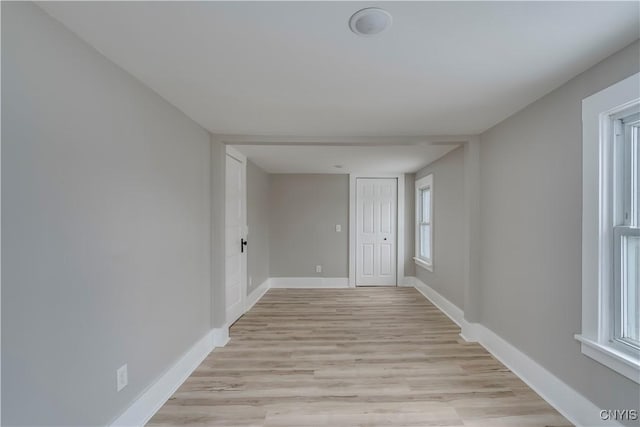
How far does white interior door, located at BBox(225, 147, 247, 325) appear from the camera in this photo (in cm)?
329

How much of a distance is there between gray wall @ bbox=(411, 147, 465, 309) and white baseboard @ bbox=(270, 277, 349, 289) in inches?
62.8

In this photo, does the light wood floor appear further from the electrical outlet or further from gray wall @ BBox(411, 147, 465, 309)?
gray wall @ BBox(411, 147, 465, 309)

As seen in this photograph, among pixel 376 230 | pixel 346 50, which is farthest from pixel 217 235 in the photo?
pixel 376 230

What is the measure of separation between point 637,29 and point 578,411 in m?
2.09

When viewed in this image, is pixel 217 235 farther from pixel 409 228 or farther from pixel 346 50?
pixel 409 228

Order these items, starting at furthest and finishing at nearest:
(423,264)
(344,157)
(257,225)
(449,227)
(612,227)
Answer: (423,264)
(257,225)
(344,157)
(449,227)
(612,227)

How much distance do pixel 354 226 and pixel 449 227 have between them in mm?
1861

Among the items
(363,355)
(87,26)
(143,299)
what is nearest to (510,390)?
(363,355)

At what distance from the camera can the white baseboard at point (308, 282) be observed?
206 inches

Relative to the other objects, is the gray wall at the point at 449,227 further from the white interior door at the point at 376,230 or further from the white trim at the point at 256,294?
the white trim at the point at 256,294

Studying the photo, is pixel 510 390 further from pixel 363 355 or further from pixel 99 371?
pixel 99 371

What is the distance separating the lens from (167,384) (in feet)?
6.68

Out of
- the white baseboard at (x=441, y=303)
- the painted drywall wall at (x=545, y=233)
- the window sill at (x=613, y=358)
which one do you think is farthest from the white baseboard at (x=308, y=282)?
the window sill at (x=613, y=358)

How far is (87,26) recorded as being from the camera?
1.28 meters
